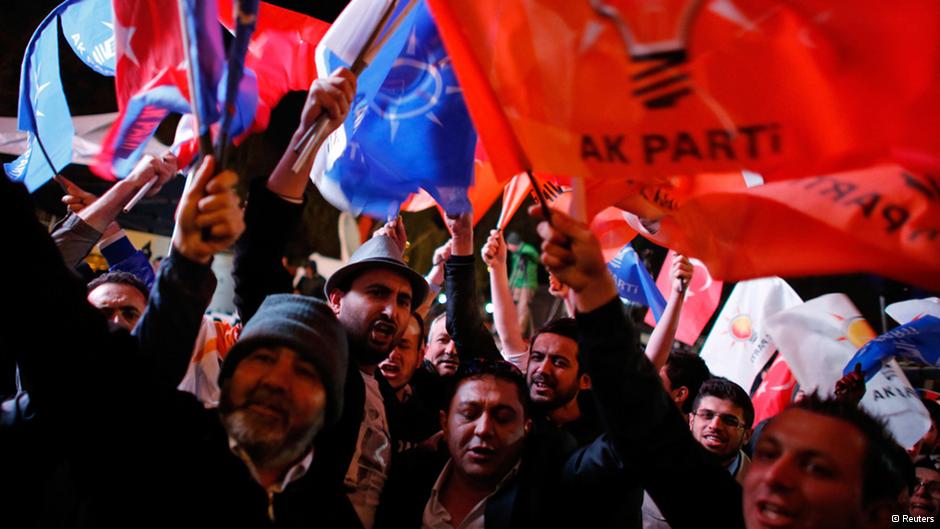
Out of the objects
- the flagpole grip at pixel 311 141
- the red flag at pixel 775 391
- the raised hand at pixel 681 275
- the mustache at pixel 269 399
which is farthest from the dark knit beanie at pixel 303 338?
the red flag at pixel 775 391

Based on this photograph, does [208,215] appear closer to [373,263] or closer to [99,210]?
[373,263]

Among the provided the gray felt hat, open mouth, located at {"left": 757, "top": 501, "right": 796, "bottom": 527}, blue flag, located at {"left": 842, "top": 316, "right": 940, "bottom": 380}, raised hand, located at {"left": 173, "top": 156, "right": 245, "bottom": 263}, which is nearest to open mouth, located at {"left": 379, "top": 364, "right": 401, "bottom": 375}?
the gray felt hat

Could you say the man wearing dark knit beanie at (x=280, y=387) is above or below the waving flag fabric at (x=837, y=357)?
below

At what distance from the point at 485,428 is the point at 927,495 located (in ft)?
10.9

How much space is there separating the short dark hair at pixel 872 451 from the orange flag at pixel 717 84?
0.76 meters

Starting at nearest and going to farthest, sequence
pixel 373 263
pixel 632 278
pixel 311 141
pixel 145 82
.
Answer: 1. pixel 311 141
2. pixel 373 263
3. pixel 145 82
4. pixel 632 278

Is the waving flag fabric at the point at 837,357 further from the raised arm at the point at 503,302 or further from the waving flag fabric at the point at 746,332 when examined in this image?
the raised arm at the point at 503,302

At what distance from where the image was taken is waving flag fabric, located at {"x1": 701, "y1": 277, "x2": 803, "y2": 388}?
5.70 metres

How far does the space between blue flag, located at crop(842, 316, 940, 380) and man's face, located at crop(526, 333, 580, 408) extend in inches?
74.2

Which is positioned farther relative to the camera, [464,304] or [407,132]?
[464,304]

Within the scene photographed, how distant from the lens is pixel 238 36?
1.78 m

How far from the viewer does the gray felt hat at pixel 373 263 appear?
3041 mm

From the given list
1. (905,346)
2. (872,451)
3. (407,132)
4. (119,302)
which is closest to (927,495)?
(905,346)

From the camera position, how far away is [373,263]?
3.05 meters
